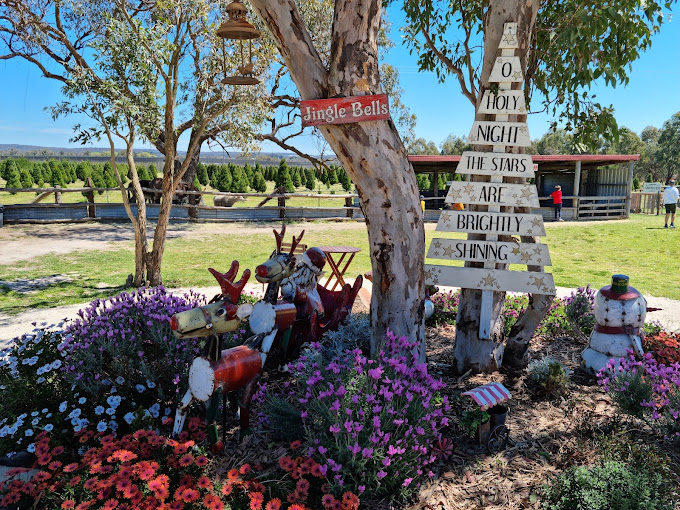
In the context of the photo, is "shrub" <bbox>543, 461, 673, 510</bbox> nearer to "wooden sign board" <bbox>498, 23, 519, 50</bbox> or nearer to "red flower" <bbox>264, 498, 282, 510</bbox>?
"red flower" <bbox>264, 498, 282, 510</bbox>

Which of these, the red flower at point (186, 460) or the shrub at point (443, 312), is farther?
the shrub at point (443, 312)

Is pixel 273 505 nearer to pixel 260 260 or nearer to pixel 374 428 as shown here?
pixel 374 428

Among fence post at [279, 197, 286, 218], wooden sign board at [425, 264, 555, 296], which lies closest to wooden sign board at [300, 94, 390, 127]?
wooden sign board at [425, 264, 555, 296]

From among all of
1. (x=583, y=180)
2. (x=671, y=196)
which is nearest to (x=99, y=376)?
(x=671, y=196)

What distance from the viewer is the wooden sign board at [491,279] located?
4082 millimetres

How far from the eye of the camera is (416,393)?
309 centimetres

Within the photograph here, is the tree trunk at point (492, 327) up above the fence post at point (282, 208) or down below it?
below

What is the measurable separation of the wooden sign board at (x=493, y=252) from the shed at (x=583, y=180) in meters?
16.5

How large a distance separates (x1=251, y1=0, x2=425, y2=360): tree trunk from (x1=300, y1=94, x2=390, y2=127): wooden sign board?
88 millimetres

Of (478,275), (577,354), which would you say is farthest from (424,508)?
(577,354)

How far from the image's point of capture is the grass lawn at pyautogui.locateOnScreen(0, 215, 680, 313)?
8.34 metres

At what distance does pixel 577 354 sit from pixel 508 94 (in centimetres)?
258

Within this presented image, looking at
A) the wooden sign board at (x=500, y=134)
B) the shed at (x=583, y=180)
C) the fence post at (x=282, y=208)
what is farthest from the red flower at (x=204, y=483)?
the shed at (x=583, y=180)

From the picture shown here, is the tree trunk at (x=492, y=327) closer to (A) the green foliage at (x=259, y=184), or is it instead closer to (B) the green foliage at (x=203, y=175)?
(A) the green foliage at (x=259, y=184)
